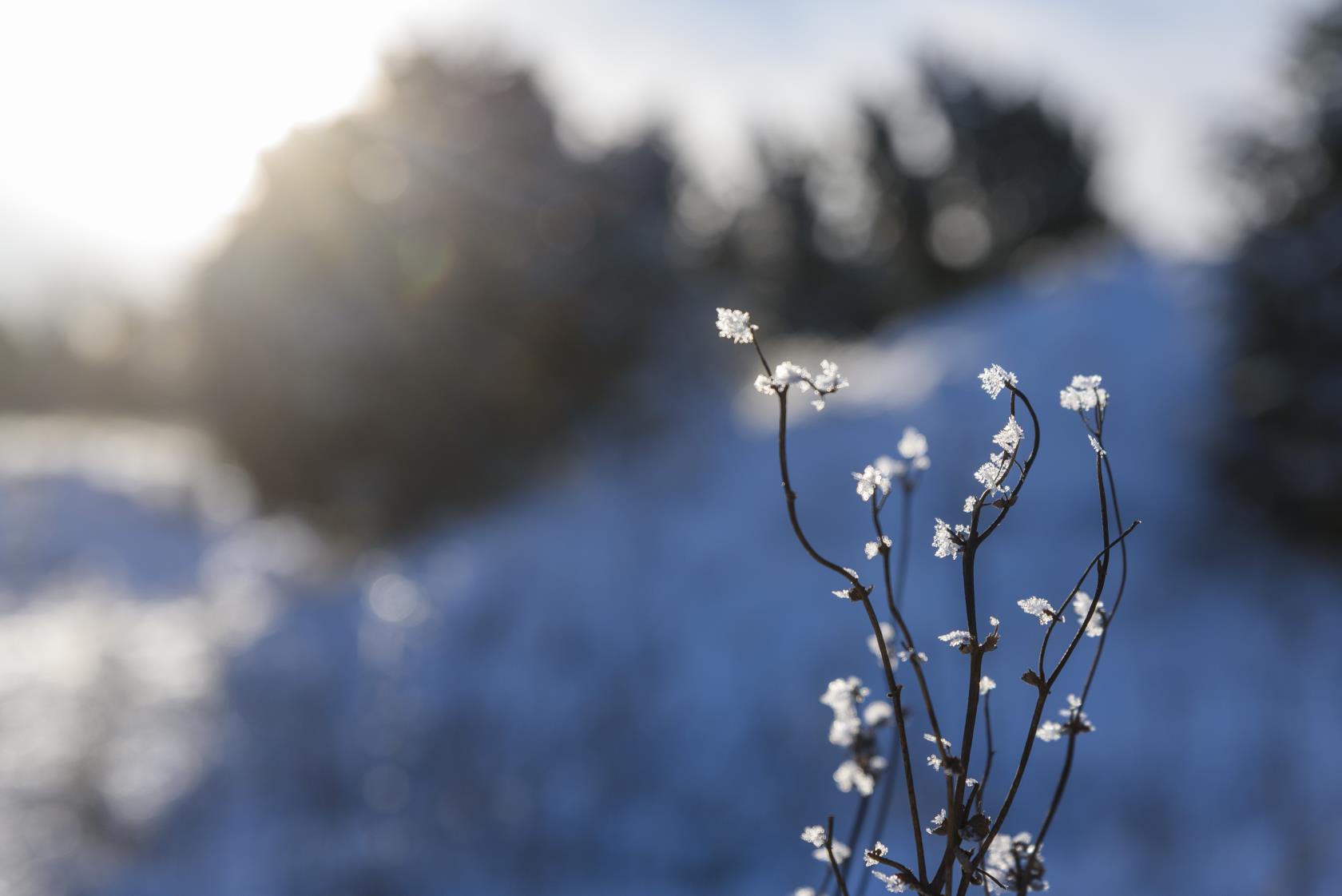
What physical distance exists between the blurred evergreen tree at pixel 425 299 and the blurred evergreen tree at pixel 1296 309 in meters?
7.96

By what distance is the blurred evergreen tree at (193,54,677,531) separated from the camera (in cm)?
1309

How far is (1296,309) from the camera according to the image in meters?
8.02

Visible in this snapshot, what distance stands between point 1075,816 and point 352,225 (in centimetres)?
1208

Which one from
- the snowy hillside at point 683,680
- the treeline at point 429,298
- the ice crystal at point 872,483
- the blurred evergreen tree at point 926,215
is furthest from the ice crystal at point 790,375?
the blurred evergreen tree at point 926,215

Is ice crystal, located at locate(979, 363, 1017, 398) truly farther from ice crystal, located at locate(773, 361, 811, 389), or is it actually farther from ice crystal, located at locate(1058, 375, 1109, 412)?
ice crystal, located at locate(773, 361, 811, 389)

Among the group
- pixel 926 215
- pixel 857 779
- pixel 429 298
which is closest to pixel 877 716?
pixel 857 779

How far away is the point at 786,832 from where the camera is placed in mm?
6160

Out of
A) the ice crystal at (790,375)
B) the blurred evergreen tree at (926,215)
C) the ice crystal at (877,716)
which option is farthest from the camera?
the blurred evergreen tree at (926,215)

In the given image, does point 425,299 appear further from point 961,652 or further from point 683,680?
point 961,652

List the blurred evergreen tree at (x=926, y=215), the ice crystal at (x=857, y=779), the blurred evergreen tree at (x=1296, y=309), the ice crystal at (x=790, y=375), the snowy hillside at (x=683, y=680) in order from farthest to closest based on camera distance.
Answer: the blurred evergreen tree at (x=926, y=215)
the blurred evergreen tree at (x=1296, y=309)
the snowy hillside at (x=683, y=680)
the ice crystal at (x=857, y=779)
the ice crystal at (x=790, y=375)

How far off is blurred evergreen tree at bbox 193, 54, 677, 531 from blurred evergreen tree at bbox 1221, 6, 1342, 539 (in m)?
7.96

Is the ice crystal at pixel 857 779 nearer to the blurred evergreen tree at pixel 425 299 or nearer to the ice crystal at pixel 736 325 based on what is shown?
the ice crystal at pixel 736 325

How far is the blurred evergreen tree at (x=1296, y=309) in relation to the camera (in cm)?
791

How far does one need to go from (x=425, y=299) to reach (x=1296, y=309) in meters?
10.9
